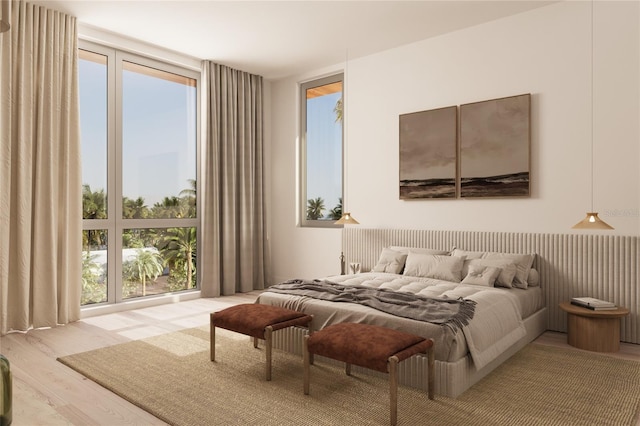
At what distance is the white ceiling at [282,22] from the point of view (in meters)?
4.36

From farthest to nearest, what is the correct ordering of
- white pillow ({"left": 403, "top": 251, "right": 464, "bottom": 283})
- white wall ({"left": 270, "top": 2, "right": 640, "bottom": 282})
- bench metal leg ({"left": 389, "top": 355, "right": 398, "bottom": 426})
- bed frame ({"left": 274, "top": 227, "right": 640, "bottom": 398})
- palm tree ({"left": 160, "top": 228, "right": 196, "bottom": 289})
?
palm tree ({"left": 160, "top": 228, "right": 196, "bottom": 289}) → white pillow ({"left": 403, "top": 251, "right": 464, "bottom": 283}) → white wall ({"left": 270, "top": 2, "right": 640, "bottom": 282}) → bed frame ({"left": 274, "top": 227, "right": 640, "bottom": 398}) → bench metal leg ({"left": 389, "top": 355, "right": 398, "bottom": 426})

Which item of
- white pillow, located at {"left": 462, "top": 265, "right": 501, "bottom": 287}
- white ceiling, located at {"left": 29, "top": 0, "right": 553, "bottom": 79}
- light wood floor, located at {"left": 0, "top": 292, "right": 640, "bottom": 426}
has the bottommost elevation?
light wood floor, located at {"left": 0, "top": 292, "right": 640, "bottom": 426}

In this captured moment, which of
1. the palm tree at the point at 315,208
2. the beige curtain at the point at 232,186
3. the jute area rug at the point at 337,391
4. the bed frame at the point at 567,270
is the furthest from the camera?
the palm tree at the point at 315,208

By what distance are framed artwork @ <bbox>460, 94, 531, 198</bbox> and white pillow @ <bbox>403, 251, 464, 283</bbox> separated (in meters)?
0.82

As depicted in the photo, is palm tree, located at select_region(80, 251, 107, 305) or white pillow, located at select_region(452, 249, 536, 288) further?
palm tree, located at select_region(80, 251, 107, 305)

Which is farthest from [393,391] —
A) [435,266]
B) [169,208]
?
[169,208]

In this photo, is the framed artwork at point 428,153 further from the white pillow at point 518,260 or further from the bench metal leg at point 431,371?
the bench metal leg at point 431,371

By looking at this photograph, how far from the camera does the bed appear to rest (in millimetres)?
2902

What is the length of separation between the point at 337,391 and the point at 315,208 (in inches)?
151

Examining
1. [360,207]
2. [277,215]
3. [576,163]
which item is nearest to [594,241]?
[576,163]

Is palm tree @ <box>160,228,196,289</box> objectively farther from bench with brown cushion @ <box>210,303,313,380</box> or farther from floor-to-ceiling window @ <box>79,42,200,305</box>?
bench with brown cushion @ <box>210,303,313,380</box>

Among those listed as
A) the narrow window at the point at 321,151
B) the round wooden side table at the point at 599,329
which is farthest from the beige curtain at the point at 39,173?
the round wooden side table at the point at 599,329

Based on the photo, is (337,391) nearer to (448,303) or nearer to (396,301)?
(396,301)

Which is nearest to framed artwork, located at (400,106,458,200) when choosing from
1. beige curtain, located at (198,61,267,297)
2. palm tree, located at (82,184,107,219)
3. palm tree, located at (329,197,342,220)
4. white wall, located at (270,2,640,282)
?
white wall, located at (270,2,640,282)
